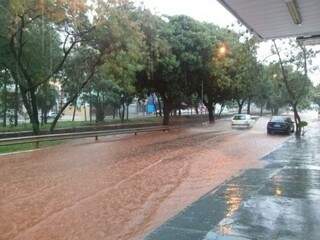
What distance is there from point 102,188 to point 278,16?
20.0ft

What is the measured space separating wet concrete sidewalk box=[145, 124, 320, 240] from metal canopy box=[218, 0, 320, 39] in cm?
406

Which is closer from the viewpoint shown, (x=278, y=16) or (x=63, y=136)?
(x=278, y=16)

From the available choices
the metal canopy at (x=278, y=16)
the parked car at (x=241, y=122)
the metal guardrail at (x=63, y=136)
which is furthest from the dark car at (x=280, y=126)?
the metal canopy at (x=278, y=16)

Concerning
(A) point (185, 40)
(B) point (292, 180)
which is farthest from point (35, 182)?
(A) point (185, 40)

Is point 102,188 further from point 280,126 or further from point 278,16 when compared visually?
point 280,126

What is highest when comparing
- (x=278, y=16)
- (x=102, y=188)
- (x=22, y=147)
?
(x=278, y=16)

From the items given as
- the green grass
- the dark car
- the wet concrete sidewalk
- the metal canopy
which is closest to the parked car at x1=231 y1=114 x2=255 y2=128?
the dark car

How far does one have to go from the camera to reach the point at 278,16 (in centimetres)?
1235

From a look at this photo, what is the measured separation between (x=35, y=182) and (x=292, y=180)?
6681 millimetres

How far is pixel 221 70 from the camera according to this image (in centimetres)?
4678

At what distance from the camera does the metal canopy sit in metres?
11.0

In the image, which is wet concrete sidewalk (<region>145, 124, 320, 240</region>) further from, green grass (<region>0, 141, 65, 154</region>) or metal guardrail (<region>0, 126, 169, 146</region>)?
green grass (<region>0, 141, 65, 154</region>)

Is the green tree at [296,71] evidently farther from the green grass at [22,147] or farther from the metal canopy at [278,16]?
the metal canopy at [278,16]

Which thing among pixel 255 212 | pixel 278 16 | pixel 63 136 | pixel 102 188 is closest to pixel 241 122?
pixel 63 136
